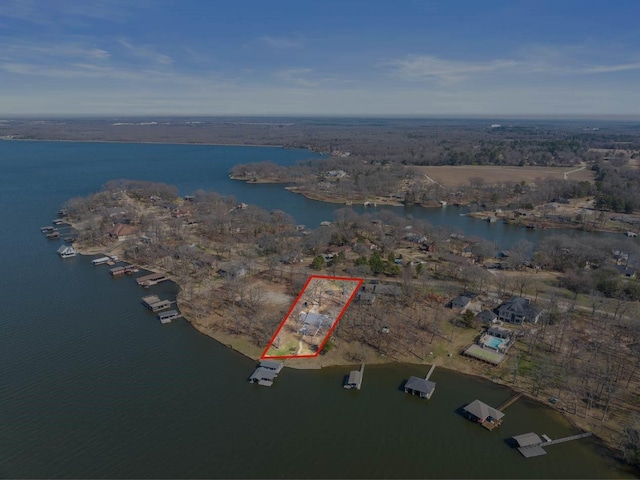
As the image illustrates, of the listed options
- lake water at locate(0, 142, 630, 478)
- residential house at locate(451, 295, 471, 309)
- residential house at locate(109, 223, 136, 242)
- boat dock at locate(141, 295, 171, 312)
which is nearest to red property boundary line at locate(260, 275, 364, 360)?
lake water at locate(0, 142, 630, 478)

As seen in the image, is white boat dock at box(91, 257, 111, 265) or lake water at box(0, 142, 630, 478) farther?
white boat dock at box(91, 257, 111, 265)

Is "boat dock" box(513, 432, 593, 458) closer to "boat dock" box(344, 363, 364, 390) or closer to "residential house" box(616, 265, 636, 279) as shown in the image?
"boat dock" box(344, 363, 364, 390)

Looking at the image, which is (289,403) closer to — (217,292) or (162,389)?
(162,389)

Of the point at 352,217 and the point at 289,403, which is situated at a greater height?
the point at 352,217

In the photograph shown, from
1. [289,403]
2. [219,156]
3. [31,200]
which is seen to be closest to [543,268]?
[289,403]

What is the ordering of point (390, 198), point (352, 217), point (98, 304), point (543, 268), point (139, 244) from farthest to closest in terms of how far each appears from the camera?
point (390, 198) → point (352, 217) → point (139, 244) → point (543, 268) → point (98, 304)
